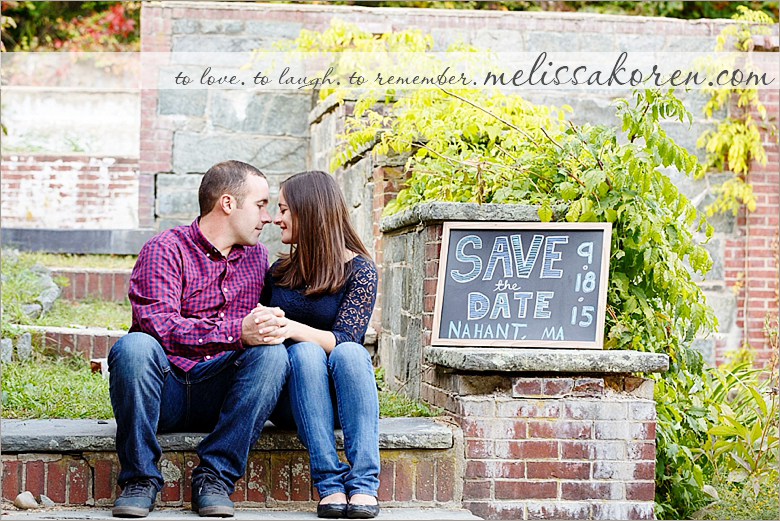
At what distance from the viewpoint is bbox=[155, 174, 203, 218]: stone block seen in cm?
609

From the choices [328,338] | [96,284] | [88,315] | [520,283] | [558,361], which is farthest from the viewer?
[96,284]

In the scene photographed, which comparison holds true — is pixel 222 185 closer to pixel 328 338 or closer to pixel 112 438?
pixel 328 338

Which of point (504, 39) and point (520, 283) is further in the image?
point (504, 39)

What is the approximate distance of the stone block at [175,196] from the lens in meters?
6.09

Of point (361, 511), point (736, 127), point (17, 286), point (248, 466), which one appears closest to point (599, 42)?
point (736, 127)

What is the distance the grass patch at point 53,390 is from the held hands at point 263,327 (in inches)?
35.1

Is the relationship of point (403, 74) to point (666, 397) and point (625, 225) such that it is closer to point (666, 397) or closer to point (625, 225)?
point (625, 225)

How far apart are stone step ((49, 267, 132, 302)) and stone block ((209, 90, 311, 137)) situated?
1.22m

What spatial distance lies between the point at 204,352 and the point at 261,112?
Result: 3.51m

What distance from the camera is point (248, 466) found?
9.94 ft

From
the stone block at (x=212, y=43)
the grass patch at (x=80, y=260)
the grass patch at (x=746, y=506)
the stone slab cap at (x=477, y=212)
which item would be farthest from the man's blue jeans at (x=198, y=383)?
the stone block at (x=212, y=43)

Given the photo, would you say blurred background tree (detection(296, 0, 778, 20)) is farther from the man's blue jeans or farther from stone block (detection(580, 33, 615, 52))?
the man's blue jeans

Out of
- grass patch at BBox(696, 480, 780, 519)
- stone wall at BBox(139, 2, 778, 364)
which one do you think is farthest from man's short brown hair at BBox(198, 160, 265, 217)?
stone wall at BBox(139, 2, 778, 364)

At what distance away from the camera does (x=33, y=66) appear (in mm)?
9391
